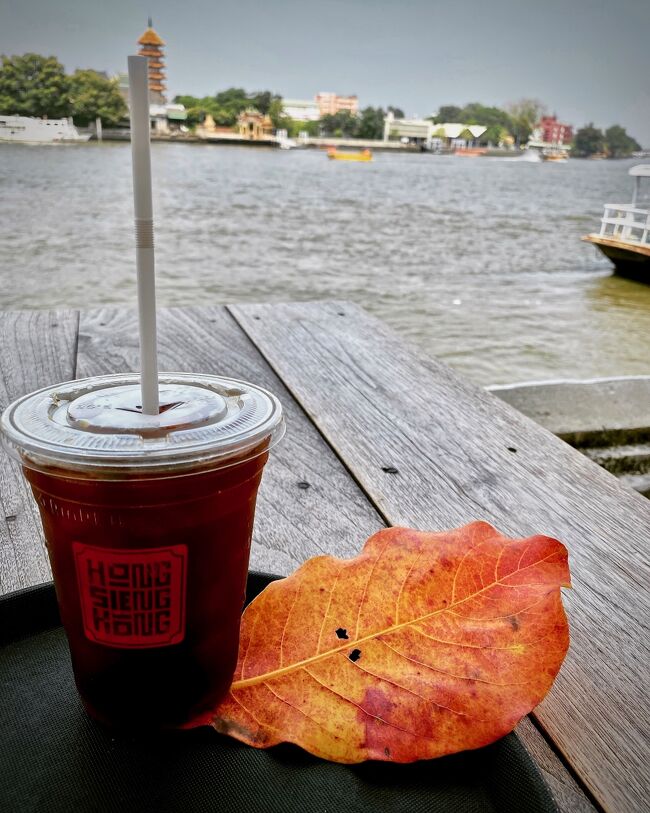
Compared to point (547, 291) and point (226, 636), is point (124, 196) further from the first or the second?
point (226, 636)

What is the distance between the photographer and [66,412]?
43 cm

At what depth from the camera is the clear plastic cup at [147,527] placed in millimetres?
387

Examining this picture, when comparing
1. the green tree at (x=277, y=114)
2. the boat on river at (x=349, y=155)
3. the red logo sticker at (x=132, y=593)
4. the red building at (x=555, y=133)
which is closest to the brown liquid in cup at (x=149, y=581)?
the red logo sticker at (x=132, y=593)

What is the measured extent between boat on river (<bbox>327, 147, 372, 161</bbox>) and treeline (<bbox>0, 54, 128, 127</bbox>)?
135ft

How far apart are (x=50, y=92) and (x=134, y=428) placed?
1962mm

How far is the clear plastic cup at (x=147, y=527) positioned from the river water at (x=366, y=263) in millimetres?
127

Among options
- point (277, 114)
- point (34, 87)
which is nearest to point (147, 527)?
point (34, 87)

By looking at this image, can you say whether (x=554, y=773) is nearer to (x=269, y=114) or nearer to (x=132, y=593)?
(x=132, y=593)

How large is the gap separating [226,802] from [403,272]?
10.5 meters

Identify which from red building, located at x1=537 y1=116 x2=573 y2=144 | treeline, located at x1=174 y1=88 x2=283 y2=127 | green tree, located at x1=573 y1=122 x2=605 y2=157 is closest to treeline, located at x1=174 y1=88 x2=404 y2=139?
treeline, located at x1=174 y1=88 x2=283 y2=127

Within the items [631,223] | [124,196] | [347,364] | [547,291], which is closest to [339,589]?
[347,364]

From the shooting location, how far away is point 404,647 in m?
0.47

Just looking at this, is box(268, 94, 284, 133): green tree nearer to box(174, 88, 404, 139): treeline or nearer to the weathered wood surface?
box(174, 88, 404, 139): treeline

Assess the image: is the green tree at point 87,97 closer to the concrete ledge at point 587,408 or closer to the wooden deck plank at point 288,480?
the wooden deck plank at point 288,480
